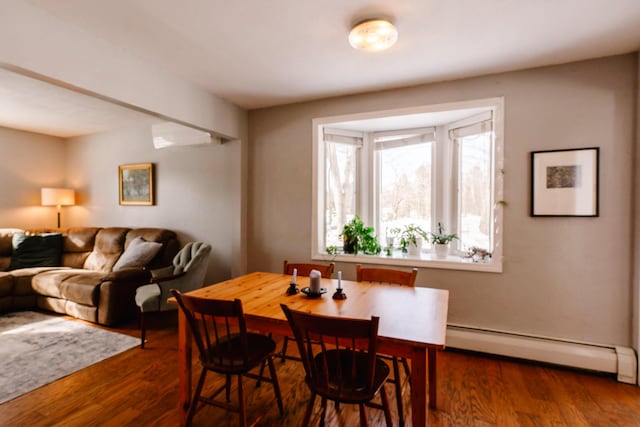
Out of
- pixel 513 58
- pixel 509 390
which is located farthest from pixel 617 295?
pixel 513 58

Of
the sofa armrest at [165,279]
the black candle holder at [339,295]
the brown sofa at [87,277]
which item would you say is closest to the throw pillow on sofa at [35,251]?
the brown sofa at [87,277]

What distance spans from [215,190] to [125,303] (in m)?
1.61

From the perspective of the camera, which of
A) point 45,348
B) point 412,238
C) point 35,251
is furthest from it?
point 35,251

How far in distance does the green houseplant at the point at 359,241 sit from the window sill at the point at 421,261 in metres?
0.11

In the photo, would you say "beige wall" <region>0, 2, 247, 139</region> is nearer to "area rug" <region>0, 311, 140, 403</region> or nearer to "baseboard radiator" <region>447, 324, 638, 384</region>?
"area rug" <region>0, 311, 140, 403</region>

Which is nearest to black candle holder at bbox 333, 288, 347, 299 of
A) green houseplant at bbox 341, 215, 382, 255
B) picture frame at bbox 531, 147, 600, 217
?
green houseplant at bbox 341, 215, 382, 255

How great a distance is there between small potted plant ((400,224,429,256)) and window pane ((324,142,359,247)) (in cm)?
70

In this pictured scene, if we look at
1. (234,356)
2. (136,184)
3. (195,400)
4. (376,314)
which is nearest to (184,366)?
(195,400)

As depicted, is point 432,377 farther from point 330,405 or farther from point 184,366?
point 184,366

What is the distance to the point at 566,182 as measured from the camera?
8.28 feet

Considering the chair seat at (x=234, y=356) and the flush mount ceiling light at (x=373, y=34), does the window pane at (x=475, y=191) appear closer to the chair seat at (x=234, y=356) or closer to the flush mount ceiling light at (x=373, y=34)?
the flush mount ceiling light at (x=373, y=34)

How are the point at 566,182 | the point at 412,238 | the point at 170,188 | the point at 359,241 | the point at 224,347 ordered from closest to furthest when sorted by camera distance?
the point at 224,347, the point at 566,182, the point at 412,238, the point at 359,241, the point at 170,188

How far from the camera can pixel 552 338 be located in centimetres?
259

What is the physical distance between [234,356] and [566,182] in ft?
9.11
